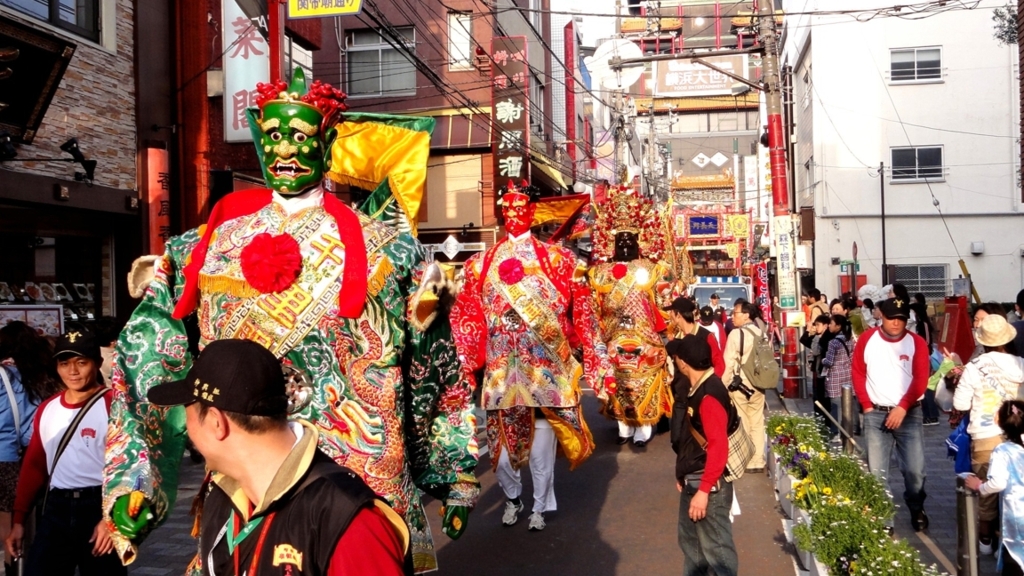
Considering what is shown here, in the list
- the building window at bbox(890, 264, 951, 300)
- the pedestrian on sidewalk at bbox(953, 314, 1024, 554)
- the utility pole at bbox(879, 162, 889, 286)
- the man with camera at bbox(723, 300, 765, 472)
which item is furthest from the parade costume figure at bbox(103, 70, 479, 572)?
the building window at bbox(890, 264, 951, 300)

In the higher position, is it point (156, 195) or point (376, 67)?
point (376, 67)

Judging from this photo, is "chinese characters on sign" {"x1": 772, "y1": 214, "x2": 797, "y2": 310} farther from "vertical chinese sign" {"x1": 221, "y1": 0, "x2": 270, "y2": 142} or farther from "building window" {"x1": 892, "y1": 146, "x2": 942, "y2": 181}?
"building window" {"x1": 892, "y1": 146, "x2": 942, "y2": 181}

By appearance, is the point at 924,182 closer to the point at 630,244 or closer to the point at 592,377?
the point at 630,244

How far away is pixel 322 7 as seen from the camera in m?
10.7

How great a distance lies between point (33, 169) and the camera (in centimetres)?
1098

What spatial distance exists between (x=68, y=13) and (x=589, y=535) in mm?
8932

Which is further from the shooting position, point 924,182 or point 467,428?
point 924,182

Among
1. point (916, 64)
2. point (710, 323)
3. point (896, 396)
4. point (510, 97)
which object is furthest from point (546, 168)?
point (896, 396)

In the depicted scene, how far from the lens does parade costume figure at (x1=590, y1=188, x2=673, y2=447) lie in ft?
37.3

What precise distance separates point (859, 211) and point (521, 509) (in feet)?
79.6

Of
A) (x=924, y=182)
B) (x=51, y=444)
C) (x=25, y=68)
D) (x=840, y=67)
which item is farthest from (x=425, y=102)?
(x=51, y=444)

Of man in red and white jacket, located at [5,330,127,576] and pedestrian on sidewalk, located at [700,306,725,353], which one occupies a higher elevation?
pedestrian on sidewalk, located at [700,306,725,353]

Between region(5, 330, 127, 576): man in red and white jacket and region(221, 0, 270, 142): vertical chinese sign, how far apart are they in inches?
365

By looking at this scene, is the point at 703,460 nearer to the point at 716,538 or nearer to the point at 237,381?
the point at 716,538
